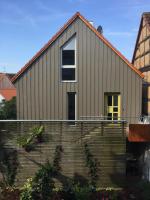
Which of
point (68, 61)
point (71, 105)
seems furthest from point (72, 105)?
point (68, 61)

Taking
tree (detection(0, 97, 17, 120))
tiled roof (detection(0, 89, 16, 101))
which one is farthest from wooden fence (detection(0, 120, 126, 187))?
tiled roof (detection(0, 89, 16, 101))

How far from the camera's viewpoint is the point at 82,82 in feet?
55.1

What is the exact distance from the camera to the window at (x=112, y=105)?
17.0 meters

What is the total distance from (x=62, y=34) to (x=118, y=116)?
558cm

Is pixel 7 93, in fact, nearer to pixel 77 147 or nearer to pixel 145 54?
pixel 145 54

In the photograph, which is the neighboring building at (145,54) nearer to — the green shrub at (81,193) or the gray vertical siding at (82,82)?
the gray vertical siding at (82,82)

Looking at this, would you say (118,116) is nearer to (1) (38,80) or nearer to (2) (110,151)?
(2) (110,151)

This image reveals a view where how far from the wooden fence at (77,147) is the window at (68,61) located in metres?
4.06

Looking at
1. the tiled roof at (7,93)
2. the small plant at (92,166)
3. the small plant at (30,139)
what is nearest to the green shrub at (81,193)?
the small plant at (92,166)

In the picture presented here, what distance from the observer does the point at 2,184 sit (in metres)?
13.6

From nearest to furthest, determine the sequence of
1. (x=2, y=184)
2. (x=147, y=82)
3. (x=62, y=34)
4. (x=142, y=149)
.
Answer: (x=2, y=184) → (x=142, y=149) → (x=62, y=34) → (x=147, y=82)

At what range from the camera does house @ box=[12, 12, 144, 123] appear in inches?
650

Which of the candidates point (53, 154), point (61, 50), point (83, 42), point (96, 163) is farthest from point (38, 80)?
point (96, 163)

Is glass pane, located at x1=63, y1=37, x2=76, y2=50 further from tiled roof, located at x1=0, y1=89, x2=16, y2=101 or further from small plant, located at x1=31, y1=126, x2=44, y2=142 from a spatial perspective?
tiled roof, located at x1=0, y1=89, x2=16, y2=101
